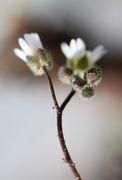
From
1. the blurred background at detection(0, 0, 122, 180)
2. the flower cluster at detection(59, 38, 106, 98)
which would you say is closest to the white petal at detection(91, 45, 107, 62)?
the flower cluster at detection(59, 38, 106, 98)

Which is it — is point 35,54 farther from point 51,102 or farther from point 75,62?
point 51,102

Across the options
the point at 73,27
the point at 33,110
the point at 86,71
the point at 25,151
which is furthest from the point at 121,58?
the point at 86,71

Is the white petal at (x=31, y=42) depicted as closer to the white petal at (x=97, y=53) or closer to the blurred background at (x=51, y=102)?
the white petal at (x=97, y=53)

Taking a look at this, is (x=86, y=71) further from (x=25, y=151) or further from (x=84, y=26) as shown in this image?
(x=84, y=26)

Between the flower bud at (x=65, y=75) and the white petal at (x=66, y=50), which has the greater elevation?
the white petal at (x=66, y=50)

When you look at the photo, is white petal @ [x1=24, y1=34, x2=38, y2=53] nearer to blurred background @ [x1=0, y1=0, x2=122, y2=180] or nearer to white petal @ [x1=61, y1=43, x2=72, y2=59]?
white petal @ [x1=61, y1=43, x2=72, y2=59]

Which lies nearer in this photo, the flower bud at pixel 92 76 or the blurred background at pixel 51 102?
the flower bud at pixel 92 76

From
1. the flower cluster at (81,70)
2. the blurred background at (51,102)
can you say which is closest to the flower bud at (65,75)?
the flower cluster at (81,70)
